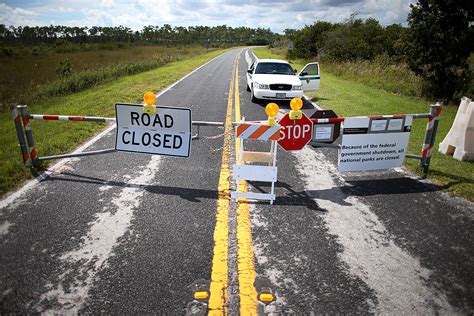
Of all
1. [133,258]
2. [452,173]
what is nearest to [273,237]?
[133,258]

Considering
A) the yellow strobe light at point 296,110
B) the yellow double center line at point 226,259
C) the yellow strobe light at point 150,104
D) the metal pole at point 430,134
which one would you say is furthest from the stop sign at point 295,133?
the metal pole at point 430,134

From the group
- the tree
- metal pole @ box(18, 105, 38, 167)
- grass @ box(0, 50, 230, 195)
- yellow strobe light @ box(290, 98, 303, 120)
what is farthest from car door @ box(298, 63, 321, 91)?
metal pole @ box(18, 105, 38, 167)

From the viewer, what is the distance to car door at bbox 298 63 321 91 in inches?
501

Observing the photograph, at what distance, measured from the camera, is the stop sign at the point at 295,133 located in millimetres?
5266

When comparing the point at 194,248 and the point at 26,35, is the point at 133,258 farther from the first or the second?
the point at 26,35

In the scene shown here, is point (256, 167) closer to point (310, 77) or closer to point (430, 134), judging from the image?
point (430, 134)

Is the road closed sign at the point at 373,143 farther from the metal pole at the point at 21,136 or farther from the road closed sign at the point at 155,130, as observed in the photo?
the metal pole at the point at 21,136

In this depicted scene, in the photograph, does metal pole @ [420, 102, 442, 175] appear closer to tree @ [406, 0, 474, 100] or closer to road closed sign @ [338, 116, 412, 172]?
road closed sign @ [338, 116, 412, 172]

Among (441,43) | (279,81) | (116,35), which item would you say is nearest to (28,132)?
(279,81)

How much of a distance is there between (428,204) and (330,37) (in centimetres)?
2661

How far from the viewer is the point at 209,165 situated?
20.2ft

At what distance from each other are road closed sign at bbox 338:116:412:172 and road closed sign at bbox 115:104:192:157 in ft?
9.06

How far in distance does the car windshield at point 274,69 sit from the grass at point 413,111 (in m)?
1.81

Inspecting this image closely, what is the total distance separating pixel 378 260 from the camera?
3479 millimetres
